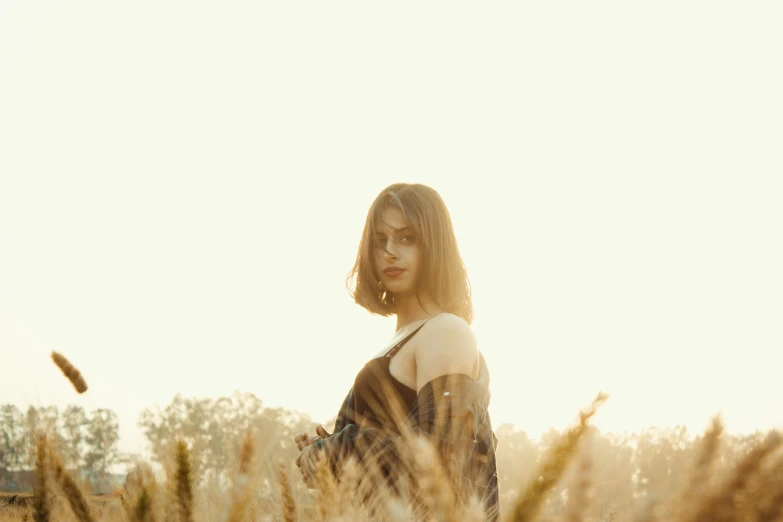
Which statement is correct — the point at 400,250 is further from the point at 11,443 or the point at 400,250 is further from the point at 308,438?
the point at 11,443

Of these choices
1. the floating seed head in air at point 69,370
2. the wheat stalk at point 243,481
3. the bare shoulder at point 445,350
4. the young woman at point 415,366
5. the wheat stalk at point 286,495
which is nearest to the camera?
the wheat stalk at point 243,481

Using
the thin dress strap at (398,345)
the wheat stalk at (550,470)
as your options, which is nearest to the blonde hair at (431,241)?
the thin dress strap at (398,345)

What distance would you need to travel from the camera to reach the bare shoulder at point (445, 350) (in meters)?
2.86

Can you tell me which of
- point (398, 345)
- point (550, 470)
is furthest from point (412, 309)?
point (550, 470)

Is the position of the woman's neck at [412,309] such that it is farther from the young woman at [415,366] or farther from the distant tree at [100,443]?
the distant tree at [100,443]

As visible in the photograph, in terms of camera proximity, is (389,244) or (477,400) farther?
(389,244)

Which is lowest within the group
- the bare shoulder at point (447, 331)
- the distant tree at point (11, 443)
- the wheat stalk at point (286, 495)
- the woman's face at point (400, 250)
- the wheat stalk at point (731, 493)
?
the wheat stalk at point (731, 493)

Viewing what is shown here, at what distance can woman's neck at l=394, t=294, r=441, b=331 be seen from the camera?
12.1ft

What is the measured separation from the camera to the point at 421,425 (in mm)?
2609

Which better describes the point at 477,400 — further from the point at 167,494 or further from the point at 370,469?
the point at 167,494

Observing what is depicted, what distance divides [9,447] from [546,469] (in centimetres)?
221

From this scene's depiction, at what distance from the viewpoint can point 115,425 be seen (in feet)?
7.80

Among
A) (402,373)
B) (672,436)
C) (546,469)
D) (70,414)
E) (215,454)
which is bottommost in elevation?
(546,469)

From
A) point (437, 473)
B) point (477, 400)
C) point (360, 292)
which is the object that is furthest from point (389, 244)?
point (437, 473)
